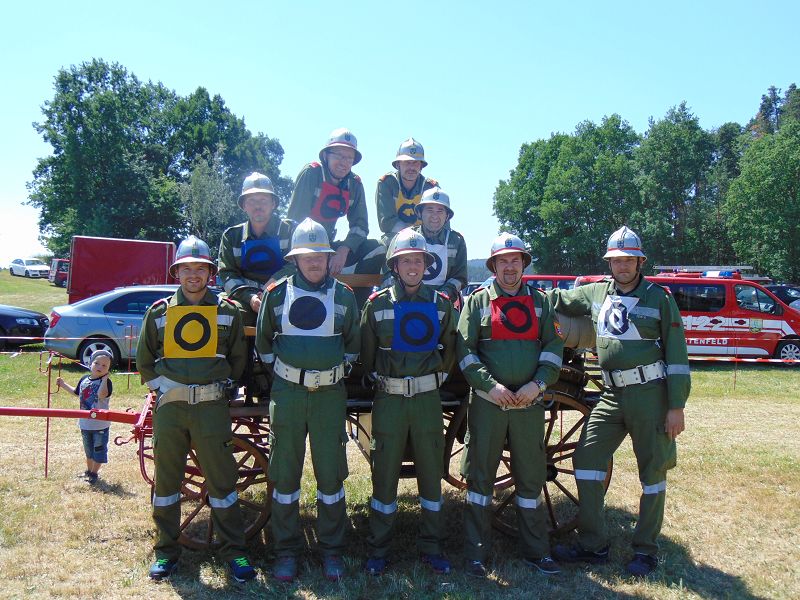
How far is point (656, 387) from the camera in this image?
415 centimetres

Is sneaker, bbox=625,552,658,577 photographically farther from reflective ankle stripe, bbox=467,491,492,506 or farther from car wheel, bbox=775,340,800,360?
car wheel, bbox=775,340,800,360

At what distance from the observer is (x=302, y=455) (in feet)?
13.4

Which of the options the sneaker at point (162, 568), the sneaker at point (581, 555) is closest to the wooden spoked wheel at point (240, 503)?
the sneaker at point (162, 568)

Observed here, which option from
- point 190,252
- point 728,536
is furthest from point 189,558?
point 728,536

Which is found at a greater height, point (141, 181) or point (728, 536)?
point (141, 181)

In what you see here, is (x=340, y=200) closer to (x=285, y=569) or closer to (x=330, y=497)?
(x=330, y=497)

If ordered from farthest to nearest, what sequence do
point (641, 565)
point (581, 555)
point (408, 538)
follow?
point (408, 538)
point (581, 555)
point (641, 565)

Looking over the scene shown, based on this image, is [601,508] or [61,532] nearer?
[601,508]

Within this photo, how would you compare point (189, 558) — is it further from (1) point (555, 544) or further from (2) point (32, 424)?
(2) point (32, 424)

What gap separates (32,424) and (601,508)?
7316 mm

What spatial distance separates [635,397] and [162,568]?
333 centimetres

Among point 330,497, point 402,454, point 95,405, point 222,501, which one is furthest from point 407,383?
point 95,405

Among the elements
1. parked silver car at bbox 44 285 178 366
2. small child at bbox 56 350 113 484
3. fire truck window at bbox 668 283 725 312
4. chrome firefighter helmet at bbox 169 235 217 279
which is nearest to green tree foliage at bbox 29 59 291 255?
parked silver car at bbox 44 285 178 366

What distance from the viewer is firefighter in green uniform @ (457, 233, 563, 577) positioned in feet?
13.5
